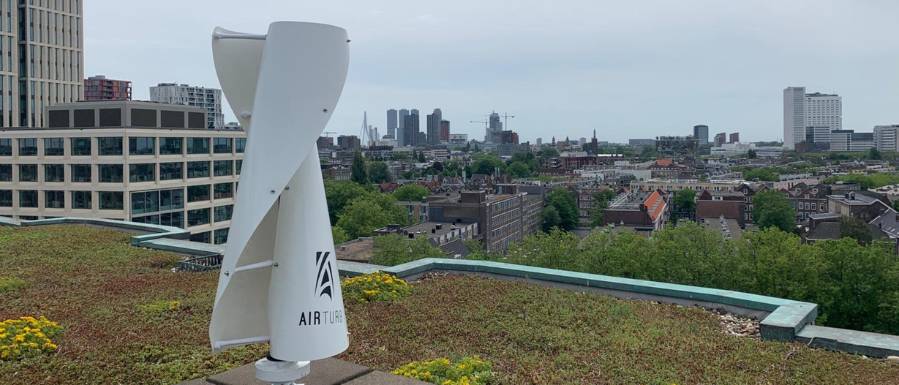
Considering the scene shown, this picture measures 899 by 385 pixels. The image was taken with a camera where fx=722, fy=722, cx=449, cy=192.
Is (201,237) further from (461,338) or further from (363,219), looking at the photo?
(461,338)

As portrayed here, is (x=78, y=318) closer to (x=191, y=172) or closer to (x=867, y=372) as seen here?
(x=867, y=372)

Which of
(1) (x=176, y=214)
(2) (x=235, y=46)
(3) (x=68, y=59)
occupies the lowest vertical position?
(1) (x=176, y=214)

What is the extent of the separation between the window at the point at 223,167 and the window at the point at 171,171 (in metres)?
3.60

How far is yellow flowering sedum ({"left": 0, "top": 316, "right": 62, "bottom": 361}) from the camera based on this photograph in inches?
349

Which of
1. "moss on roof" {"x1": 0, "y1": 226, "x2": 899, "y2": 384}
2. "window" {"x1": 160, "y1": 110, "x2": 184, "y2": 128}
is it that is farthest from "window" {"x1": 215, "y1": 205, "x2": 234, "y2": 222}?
"moss on roof" {"x1": 0, "y1": 226, "x2": 899, "y2": 384}

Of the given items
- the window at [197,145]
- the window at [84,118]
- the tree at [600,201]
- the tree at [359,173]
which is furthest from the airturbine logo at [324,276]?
the tree at [359,173]

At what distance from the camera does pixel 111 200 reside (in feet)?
156

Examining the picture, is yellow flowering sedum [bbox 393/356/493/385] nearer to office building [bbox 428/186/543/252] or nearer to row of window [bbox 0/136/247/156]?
row of window [bbox 0/136/247/156]

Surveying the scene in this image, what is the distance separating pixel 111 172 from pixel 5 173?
9047mm

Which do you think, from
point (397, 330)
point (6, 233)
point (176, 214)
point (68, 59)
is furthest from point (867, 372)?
point (68, 59)

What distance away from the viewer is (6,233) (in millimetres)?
20500

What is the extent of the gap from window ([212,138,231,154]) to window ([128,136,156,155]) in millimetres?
6137

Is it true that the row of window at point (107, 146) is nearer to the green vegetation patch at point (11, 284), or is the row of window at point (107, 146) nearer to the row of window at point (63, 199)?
the row of window at point (63, 199)

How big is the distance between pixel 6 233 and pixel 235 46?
18473 millimetres
